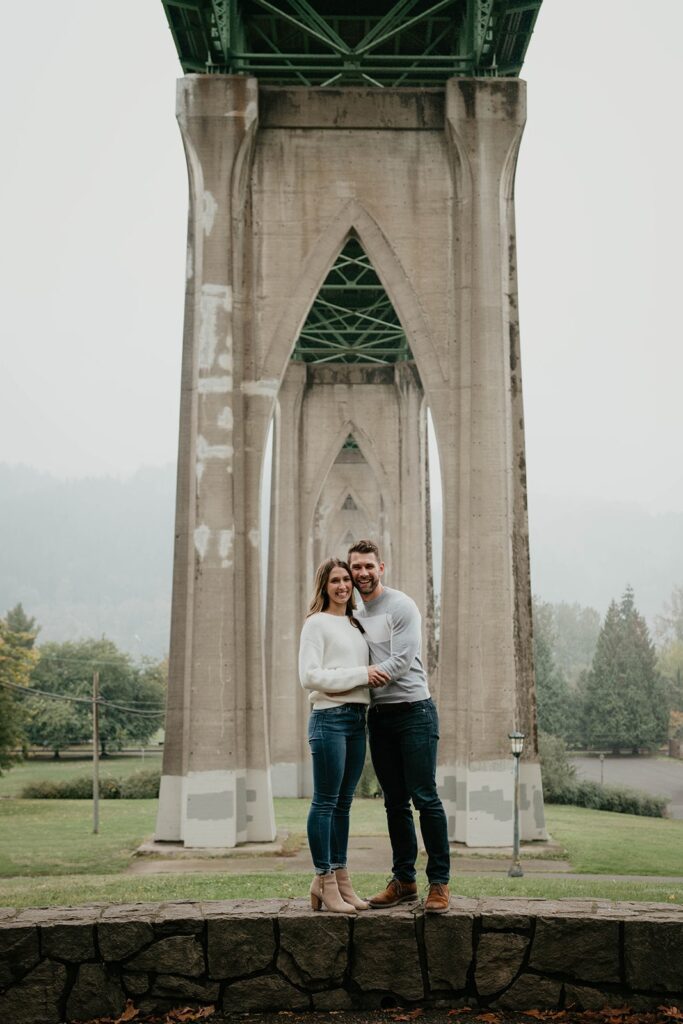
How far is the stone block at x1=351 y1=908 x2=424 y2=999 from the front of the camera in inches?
250

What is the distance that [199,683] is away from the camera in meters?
21.9

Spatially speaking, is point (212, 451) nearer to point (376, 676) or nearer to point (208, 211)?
point (208, 211)

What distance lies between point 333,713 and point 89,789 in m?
39.4

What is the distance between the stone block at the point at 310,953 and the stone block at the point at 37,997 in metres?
1.18

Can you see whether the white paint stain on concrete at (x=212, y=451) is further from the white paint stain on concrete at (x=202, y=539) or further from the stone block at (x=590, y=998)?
the stone block at (x=590, y=998)

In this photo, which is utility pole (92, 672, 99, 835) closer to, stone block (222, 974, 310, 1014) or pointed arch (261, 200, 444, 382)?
pointed arch (261, 200, 444, 382)

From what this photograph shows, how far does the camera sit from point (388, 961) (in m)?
6.35

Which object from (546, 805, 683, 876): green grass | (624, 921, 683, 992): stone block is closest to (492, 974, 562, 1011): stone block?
(624, 921, 683, 992): stone block

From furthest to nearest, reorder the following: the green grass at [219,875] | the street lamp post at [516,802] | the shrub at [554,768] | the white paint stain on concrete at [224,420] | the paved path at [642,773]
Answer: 1. the paved path at [642,773]
2. the shrub at [554,768]
3. the white paint stain on concrete at [224,420]
4. the street lamp post at [516,802]
5. the green grass at [219,875]

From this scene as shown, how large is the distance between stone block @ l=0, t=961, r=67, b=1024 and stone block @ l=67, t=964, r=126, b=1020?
3.0 inches

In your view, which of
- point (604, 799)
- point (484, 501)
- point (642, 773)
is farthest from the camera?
point (642, 773)

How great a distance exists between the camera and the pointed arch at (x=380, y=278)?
2328cm

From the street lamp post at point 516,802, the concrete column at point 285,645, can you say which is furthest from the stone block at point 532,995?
the concrete column at point 285,645

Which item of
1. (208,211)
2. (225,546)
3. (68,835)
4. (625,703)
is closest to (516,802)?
(225,546)
